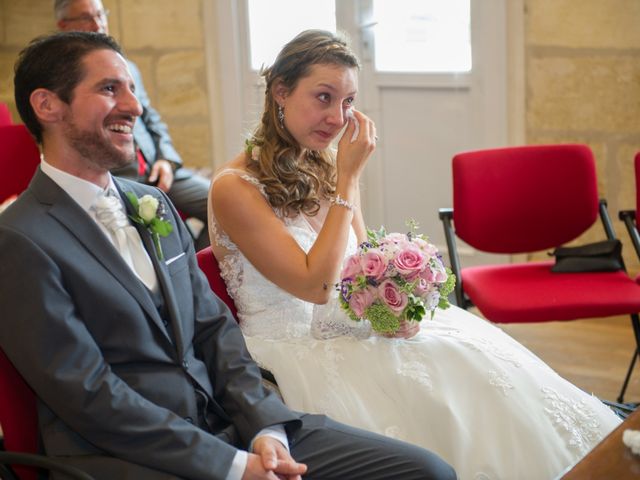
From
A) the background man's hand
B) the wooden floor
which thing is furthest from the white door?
the background man's hand

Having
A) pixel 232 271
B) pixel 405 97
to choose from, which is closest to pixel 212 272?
pixel 232 271

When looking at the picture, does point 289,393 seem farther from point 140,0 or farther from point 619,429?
point 140,0

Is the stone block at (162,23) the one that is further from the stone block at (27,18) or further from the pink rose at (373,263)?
the pink rose at (373,263)

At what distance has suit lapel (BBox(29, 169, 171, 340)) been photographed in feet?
6.70

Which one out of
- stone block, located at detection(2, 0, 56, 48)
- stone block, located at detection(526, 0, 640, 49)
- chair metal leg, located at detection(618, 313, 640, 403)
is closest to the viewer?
chair metal leg, located at detection(618, 313, 640, 403)

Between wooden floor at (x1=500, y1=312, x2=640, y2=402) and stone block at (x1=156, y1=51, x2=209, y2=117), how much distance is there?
2456 millimetres

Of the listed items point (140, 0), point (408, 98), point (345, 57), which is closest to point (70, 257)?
point (345, 57)

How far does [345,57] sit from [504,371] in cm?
103

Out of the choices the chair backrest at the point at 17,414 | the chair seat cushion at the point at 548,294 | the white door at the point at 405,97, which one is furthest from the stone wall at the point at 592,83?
the chair backrest at the point at 17,414

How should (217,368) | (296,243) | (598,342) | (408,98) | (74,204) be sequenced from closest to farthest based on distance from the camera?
1. (74,204)
2. (217,368)
3. (296,243)
4. (598,342)
5. (408,98)

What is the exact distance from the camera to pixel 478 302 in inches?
139

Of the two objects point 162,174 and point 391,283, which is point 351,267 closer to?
point 391,283

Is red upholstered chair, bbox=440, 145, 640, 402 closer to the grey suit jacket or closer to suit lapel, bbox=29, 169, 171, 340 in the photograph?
the grey suit jacket

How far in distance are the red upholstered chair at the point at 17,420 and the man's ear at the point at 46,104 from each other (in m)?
0.54
